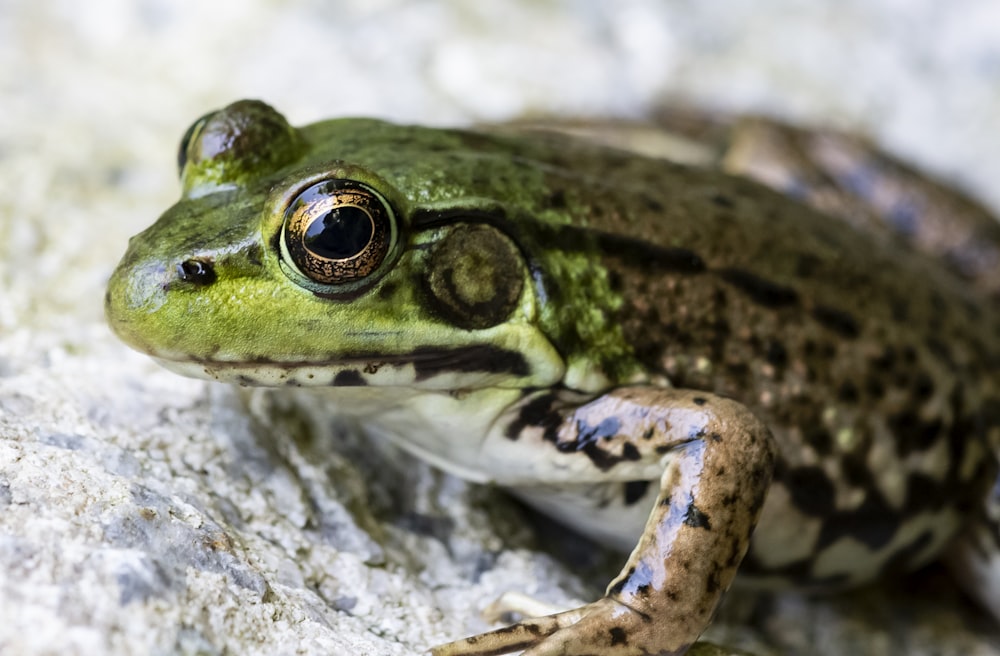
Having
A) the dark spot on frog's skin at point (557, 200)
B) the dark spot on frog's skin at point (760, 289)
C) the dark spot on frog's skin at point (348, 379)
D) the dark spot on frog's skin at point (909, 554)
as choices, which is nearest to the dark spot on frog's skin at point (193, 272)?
the dark spot on frog's skin at point (348, 379)

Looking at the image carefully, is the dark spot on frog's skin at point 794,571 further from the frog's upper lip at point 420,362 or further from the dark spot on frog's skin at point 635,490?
the frog's upper lip at point 420,362

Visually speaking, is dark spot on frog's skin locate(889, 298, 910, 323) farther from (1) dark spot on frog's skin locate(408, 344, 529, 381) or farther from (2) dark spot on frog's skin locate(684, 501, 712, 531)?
(1) dark spot on frog's skin locate(408, 344, 529, 381)

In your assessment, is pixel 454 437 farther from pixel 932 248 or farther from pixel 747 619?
pixel 932 248

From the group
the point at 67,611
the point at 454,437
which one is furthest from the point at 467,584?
the point at 67,611

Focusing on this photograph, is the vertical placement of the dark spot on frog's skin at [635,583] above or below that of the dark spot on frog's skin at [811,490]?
below

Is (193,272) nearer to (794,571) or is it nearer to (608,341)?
(608,341)

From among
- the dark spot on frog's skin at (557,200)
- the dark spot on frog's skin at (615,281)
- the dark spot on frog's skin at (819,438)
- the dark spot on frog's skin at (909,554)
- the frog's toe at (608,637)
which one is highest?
the dark spot on frog's skin at (557,200)

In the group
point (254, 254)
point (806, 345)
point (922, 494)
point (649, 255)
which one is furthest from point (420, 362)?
point (922, 494)
